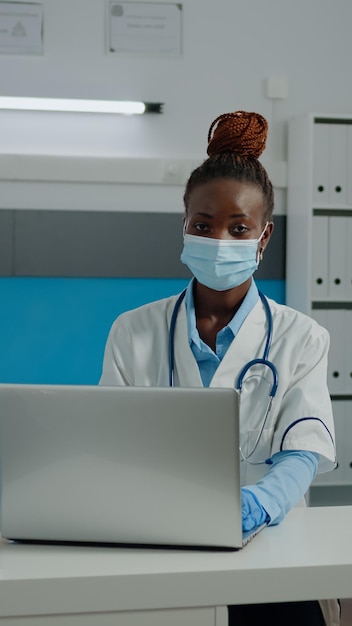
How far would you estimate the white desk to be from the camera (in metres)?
1.13

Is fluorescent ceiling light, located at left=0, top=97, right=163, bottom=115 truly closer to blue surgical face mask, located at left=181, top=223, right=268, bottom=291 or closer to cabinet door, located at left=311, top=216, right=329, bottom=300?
cabinet door, located at left=311, top=216, right=329, bottom=300

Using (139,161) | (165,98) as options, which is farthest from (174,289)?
(165,98)

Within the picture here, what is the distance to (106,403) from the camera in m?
1.21

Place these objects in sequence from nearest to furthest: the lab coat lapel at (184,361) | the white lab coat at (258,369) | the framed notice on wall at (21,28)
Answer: the white lab coat at (258,369), the lab coat lapel at (184,361), the framed notice on wall at (21,28)

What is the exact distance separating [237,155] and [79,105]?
208cm

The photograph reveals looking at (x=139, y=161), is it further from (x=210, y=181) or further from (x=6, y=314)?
(x=210, y=181)

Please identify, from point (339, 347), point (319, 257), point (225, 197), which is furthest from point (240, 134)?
point (339, 347)

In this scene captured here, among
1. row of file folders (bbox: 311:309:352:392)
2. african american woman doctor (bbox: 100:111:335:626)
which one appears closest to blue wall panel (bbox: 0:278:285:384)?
row of file folders (bbox: 311:309:352:392)

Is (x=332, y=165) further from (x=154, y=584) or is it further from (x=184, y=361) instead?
(x=154, y=584)

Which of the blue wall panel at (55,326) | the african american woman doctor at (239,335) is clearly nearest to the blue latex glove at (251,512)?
the african american woman doctor at (239,335)

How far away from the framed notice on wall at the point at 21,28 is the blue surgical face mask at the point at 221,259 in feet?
7.27

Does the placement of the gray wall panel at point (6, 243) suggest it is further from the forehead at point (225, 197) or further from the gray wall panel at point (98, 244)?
the forehead at point (225, 197)

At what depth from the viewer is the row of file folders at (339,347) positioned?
383cm

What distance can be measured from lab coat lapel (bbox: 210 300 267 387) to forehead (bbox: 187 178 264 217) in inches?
8.0
